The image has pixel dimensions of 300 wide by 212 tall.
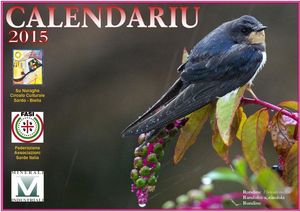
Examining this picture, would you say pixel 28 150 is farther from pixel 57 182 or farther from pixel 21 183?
pixel 57 182

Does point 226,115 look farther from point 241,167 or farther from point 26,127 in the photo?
point 26,127

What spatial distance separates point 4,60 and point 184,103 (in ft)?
2.39

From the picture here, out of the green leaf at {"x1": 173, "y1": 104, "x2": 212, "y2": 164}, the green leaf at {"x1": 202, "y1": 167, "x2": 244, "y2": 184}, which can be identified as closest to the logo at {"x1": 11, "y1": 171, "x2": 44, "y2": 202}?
the green leaf at {"x1": 173, "y1": 104, "x2": 212, "y2": 164}

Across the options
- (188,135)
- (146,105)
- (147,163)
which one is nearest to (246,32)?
(188,135)

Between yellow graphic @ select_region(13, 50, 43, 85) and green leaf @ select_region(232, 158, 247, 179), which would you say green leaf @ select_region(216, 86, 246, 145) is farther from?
yellow graphic @ select_region(13, 50, 43, 85)

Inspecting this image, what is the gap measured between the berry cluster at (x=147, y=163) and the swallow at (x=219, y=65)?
0.31m

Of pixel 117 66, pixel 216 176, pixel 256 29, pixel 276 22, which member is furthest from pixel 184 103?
pixel 117 66

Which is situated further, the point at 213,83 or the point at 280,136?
the point at 213,83

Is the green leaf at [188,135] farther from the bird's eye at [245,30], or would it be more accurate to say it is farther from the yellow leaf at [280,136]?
the bird's eye at [245,30]

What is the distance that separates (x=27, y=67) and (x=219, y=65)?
638 millimetres

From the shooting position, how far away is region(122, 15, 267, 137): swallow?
1.85 m

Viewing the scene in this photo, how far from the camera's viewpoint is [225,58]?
2.00 m

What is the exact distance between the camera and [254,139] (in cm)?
134

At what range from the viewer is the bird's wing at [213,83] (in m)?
1.63
